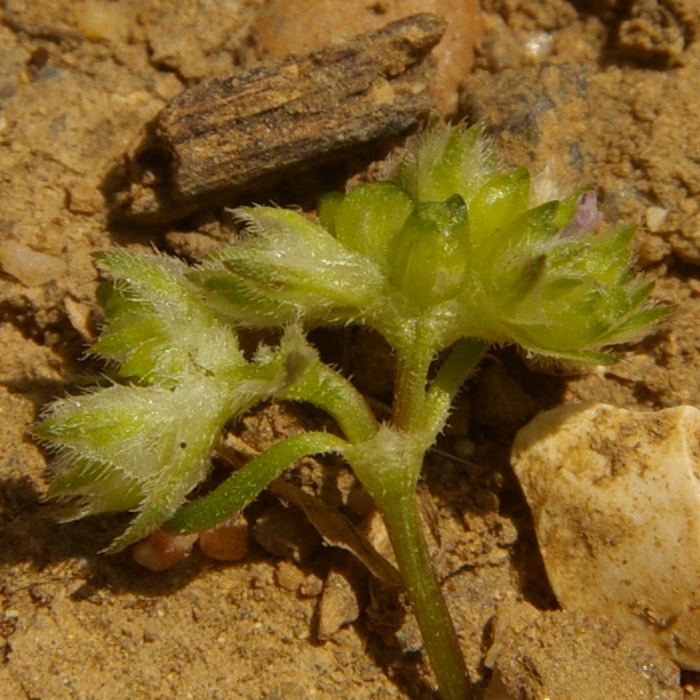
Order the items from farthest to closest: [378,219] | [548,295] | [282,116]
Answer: [282,116], [378,219], [548,295]

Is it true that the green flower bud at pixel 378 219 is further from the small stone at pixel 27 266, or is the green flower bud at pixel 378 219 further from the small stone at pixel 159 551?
the small stone at pixel 27 266

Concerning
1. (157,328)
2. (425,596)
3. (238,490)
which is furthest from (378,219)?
(425,596)

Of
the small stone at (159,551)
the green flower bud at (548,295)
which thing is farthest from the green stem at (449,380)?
the small stone at (159,551)

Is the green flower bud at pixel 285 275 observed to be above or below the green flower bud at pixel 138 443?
above

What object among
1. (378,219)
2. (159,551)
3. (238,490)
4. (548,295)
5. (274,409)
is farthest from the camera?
(274,409)

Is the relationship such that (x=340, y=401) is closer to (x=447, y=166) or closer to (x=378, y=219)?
(x=378, y=219)

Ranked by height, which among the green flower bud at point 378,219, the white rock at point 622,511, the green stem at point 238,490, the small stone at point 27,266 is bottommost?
the white rock at point 622,511

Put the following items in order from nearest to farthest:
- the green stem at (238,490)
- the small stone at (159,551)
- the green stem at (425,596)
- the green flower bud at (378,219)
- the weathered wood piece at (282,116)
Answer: the green stem at (238,490) < the green stem at (425,596) < the green flower bud at (378,219) < the small stone at (159,551) < the weathered wood piece at (282,116)

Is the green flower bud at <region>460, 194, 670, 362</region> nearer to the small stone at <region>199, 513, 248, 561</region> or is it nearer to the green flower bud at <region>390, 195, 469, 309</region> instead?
the green flower bud at <region>390, 195, 469, 309</region>
